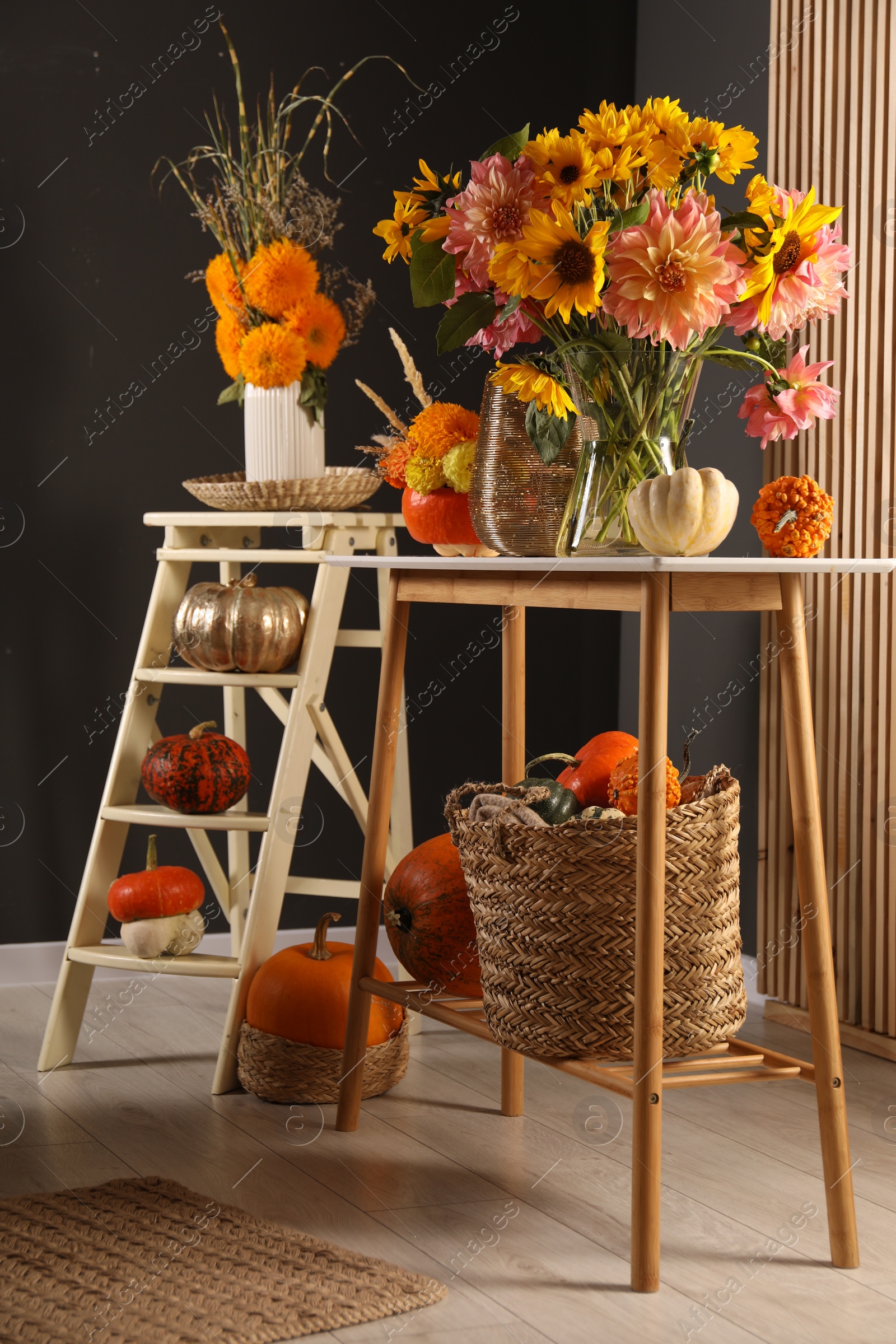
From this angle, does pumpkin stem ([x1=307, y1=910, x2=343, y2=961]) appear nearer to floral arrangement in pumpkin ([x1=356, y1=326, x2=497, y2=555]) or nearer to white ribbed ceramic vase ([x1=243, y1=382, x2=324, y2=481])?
floral arrangement in pumpkin ([x1=356, y1=326, x2=497, y2=555])

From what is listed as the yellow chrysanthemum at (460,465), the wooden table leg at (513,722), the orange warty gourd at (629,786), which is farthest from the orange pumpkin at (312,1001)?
the yellow chrysanthemum at (460,465)

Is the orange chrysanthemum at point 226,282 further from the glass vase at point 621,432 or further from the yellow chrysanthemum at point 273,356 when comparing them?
the glass vase at point 621,432

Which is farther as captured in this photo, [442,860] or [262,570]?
[262,570]

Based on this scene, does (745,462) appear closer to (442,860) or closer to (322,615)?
(322,615)

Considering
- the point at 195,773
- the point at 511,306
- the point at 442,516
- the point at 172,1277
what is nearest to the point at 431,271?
the point at 511,306

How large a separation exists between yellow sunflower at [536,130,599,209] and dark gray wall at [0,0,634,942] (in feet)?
5.54

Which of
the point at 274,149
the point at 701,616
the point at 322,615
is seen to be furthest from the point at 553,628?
the point at 274,149

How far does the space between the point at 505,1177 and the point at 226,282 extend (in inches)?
65.7

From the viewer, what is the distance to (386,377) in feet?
11.4

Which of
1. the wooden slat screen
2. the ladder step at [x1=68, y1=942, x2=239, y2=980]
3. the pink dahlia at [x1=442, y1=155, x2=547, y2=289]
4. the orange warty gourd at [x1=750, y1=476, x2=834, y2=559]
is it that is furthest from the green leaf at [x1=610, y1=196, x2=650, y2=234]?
the ladder step at [x1=68, y1=942, x2=239, y2=980]

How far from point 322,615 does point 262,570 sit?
2.40ft

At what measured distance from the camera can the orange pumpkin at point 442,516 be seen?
7.38ft

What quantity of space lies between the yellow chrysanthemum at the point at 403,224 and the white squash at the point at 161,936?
1287 mm

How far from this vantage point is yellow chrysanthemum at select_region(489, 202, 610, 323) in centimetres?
170
